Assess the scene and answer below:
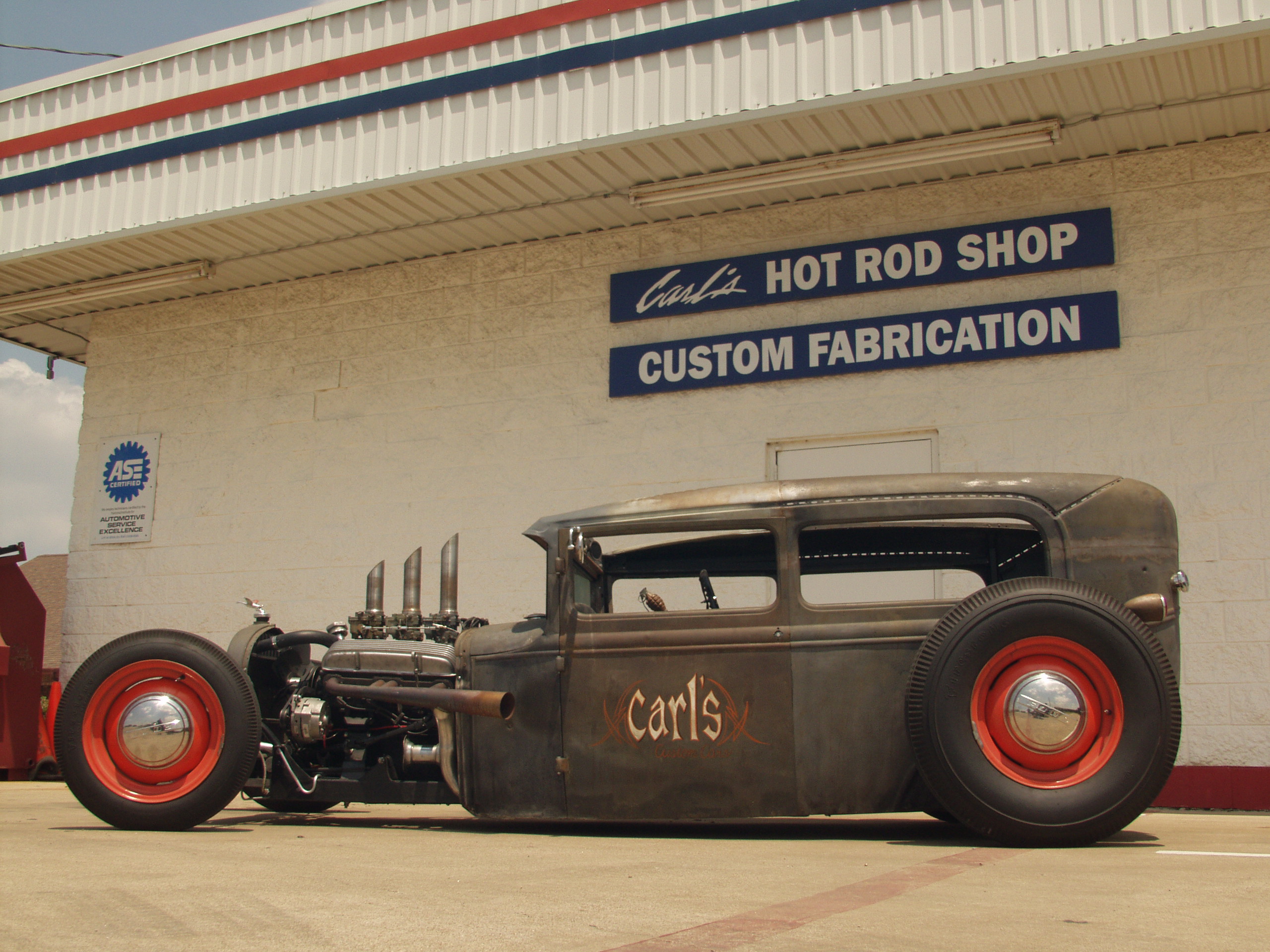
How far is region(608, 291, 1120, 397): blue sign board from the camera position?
7637mm

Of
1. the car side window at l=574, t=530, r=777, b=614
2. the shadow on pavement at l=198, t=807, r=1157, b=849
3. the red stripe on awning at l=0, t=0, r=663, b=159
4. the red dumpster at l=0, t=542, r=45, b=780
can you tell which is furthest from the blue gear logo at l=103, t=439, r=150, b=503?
the car side window at l=574, t=530, r=777, b=614

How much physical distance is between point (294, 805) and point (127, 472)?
5.96 m

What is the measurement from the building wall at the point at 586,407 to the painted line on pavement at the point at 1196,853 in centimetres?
297

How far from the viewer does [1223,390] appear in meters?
7.22

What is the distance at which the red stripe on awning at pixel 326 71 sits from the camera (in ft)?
26.7

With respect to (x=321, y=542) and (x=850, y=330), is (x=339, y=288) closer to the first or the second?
(x=321, y=542)

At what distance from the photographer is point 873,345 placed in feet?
26.8

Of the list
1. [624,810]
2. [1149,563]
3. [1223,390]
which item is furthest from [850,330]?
[624,810]

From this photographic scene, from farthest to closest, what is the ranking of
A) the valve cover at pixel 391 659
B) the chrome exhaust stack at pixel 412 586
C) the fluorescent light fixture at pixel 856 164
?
the fluorescent light fixture at pixel 856 164, the chrome exhaust stack at pixel 412 586, the valve cover at pixel 391 659

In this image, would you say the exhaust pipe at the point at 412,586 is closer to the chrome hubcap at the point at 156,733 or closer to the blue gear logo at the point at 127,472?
the chrome hubcap at the point at 156,733

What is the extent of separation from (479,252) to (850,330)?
3.33 m

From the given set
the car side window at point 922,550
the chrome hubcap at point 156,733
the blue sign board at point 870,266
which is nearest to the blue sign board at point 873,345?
the blue sign board at point 870,266

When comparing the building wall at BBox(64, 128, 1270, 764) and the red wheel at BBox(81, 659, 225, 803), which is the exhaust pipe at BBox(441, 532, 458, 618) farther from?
the building wall at BBox(64, 128, 1270, 764)

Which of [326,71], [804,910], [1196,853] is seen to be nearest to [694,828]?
[1196,853]
